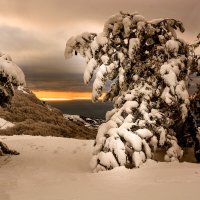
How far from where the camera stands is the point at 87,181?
7.39 meters

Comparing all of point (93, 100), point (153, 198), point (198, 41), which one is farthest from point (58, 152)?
point (153, 198)

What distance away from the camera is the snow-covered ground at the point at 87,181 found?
596 cm

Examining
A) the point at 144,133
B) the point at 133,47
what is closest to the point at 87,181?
the point at 144,133

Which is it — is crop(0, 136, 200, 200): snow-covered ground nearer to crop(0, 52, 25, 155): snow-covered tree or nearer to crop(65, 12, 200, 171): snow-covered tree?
crop(65, 12, 200, 171): snow-covered tree

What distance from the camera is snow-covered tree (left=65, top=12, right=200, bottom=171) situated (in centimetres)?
844

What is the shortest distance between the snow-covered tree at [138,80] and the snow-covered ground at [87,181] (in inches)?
20.6

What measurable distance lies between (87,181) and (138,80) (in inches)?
117

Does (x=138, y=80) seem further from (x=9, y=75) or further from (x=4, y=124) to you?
(x=4, y=124)

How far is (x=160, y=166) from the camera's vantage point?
8234 mm

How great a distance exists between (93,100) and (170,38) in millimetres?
2232

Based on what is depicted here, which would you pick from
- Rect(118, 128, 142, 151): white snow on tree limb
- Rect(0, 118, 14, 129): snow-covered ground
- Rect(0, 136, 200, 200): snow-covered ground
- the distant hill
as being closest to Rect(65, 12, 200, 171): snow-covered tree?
Rect(118, 128, 142, 151): white snow on tree limb

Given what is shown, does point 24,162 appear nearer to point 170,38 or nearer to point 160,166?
point 160,166

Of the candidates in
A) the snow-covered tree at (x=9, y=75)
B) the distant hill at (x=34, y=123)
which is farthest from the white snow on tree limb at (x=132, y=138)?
the distant hill at (x=34, y=123)

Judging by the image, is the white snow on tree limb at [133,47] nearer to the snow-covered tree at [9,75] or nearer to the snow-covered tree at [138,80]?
the snow-covered tree at [138,80]
